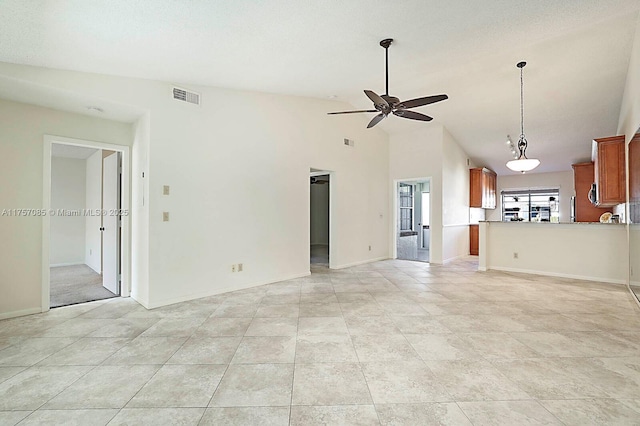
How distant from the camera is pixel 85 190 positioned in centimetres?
671

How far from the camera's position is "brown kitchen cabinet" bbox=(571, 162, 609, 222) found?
7.12 meters

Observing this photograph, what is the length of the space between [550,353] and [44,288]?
17.1ft

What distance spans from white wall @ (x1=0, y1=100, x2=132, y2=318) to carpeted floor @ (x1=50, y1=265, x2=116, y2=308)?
458 mm

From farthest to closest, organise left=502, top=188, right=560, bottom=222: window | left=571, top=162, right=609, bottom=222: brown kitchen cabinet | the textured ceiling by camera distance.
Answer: left=502, top=188, right=560, bottom=222: window < left=571, top=162, right=609, bottom=222: brown kitchen cabinet < the textured ceiling

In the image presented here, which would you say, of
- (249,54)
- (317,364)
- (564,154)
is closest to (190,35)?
(249,54)

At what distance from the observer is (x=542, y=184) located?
930cm

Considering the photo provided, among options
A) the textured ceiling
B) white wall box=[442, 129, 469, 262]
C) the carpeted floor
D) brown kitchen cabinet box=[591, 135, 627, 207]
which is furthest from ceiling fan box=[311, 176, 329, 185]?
brown kitchen cabinet box=[591, 135, 627, 207]

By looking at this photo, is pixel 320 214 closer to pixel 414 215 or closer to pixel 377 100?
pixel 414 215

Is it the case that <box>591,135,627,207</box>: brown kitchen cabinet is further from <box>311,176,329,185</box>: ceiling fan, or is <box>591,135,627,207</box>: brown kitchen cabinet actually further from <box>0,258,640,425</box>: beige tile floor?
<box>311,176,329,185</box>: ceiling fan

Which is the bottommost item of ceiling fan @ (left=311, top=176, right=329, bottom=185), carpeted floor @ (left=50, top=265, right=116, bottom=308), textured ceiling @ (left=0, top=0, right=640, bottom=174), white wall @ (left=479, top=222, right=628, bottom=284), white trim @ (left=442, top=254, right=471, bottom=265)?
carpeted floor @ (left=50, top=265, right=116, bottom=308)

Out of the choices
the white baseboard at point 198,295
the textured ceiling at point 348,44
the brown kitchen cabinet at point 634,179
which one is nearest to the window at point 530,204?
the textured ceiling at point 348,44

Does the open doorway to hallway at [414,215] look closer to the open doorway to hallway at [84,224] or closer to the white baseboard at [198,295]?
the white baseboard at [198,295]

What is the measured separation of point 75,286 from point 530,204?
469 inches

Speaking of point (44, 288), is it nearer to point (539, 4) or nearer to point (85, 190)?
point (85, 190)
